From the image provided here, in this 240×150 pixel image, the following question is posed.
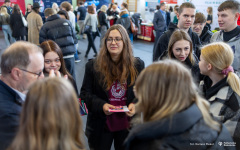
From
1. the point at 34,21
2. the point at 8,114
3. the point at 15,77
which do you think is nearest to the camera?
the point at 8,114

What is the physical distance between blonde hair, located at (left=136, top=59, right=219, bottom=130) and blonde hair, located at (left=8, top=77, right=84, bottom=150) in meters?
0.35

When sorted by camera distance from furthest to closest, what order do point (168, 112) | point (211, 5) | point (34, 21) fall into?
1. point (211, 5)
2. point (34, 21)
3. point (168, 112)

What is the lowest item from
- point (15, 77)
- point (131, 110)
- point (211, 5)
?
point (131, 110)

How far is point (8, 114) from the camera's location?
120 cm

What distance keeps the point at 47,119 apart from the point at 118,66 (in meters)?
1.22

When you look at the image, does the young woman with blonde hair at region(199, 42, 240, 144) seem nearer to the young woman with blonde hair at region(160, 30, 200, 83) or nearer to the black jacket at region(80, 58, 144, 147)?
the young woman with blonde hair at region(160, 30, 200, 83)

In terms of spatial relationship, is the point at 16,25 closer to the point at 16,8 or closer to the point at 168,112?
the point at 16,8

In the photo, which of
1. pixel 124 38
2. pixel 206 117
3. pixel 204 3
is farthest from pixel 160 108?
pixel 204 3

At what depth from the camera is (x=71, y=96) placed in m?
0.94

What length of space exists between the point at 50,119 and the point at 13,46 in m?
0.80

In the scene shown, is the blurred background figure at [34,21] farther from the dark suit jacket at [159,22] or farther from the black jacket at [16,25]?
the dark suit jacket at [159,22]

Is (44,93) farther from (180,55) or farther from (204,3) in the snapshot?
(204,3)

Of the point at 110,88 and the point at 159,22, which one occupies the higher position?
the point at 159,22

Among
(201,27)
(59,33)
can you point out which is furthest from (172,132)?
(59,33)
